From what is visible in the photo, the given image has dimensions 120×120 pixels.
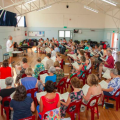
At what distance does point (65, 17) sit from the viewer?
60.5ft

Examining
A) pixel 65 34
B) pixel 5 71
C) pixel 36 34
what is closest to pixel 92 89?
pixel 5 71

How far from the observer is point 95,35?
758 inches

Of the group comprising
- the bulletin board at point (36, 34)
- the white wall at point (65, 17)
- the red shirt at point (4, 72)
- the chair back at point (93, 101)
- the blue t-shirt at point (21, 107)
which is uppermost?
the white wall at point (65, 17)

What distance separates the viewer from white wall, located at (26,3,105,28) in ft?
59.8

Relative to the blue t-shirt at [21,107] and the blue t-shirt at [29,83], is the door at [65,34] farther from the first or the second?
the blue t-shirt at [21,107]

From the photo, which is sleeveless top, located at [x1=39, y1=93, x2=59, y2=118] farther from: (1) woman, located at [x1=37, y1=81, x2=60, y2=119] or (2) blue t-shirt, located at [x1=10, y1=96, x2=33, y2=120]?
(2) blue t-shirt, located at [x1=10, y1=96, x2=33, y2=120]

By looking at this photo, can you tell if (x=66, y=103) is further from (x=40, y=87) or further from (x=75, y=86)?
(x=40, y=87)

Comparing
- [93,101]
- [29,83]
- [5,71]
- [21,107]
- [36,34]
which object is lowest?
[93,101]

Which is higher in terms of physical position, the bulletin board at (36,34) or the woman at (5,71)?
the bulletin board at (36,34)

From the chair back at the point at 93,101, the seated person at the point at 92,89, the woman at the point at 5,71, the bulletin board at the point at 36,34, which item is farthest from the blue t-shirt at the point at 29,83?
→ the bulletin board at the point at 36,34

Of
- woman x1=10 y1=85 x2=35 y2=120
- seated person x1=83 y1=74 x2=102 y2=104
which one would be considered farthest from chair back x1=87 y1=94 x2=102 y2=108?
woman x1=10 y1=85 x2=35 y2=120

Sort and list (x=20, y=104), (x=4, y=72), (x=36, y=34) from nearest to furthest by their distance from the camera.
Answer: (x=20, y=104), (x=4, y=72), (x=36, y=34)

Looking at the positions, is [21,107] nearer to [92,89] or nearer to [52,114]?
[52,114]

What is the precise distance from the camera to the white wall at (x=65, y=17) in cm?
1823
